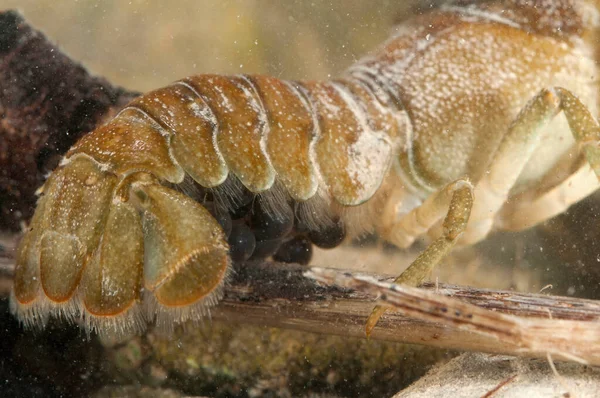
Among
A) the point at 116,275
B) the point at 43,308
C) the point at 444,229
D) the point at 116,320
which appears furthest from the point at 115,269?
the point at 444,229

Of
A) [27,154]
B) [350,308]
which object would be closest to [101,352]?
[27,154]

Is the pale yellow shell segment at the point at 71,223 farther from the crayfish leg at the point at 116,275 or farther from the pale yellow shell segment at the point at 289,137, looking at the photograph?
the pale yellow shell segment at the point at 289,137

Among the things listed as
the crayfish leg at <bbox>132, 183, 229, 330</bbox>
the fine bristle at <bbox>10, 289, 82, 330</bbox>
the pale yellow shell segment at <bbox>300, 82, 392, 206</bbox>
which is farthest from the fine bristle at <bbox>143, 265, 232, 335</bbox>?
the pale yellow shell segment at <bbox>300, 82, 392, 206</bbox>

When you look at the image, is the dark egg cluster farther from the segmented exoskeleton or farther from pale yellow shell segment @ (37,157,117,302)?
pale yellow shell segment @ (37,157,117,302)

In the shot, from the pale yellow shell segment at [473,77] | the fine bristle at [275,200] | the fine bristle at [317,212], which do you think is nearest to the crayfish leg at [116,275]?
the fine bristle at [275,200]

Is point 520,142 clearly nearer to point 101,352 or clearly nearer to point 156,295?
point 156,295

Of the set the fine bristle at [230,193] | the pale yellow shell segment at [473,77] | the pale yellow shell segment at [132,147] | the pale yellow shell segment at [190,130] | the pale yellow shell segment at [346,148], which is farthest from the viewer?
the pale yellow shell segment at [473,77]
